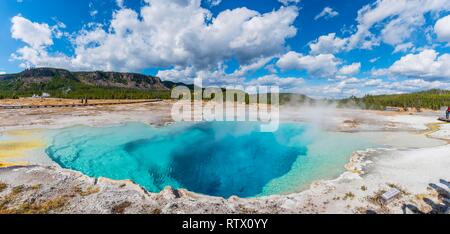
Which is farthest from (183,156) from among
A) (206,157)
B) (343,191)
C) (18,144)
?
(18,144)

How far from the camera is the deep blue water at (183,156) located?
13.5 m

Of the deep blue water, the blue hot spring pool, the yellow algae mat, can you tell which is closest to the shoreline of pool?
the blue hot spring pool

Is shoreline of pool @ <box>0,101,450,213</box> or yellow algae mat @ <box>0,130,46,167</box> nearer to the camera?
shoreline of pool @ <box>0,101,450,213</box>

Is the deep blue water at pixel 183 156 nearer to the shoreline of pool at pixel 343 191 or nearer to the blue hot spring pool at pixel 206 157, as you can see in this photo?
the blue hot spring pool at pixel 206 157

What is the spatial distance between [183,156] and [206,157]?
193 centimetres

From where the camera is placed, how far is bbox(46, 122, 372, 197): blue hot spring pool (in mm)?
13195

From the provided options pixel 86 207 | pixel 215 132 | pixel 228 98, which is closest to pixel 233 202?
pixel 86 207

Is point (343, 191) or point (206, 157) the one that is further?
point (206, 157)

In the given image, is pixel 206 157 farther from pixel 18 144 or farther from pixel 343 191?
pixel 18 144

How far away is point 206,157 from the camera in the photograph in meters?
18.4

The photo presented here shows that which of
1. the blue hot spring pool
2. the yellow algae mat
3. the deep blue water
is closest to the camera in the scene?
the blue hot spring pool

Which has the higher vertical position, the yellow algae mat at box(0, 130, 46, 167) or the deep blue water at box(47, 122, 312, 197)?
the yellow algae mat at box(0, 130, 46, 167)

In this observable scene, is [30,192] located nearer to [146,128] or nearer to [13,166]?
[13,166]

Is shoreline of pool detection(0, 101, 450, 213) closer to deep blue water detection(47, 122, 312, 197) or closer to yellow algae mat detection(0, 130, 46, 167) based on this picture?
deep blue water detection(47, 122, 312, 197)
